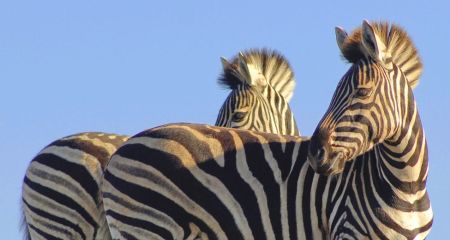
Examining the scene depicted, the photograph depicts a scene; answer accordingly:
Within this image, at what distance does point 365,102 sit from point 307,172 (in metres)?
0.99

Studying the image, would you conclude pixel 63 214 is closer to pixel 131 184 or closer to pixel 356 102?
pixel 131 184

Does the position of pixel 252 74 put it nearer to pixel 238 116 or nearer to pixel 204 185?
pixel 238 116

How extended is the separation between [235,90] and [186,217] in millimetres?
6443

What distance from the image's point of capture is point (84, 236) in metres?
13.7

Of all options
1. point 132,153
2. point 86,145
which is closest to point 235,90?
point 86,145

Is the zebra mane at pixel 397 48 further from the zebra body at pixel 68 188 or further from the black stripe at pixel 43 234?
the black stripe at pixel 43 234

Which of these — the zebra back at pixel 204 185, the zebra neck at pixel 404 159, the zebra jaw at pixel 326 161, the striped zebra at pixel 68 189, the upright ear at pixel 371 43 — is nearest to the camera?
the zebra jaw at pixel 326 161

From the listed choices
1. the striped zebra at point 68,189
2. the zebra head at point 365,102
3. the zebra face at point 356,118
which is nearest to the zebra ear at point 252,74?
the striped zebra at point 68,189

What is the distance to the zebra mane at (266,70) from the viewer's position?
18469 millimetres

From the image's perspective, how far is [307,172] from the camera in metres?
11.9

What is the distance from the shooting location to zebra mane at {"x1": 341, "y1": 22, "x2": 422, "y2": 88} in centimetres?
1195

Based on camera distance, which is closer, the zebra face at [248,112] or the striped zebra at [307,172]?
the striped zebra at [307,172]

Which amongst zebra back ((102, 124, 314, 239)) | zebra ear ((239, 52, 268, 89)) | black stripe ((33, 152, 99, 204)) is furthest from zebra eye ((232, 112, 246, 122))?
zebra back ((102, 124, 314, 239))

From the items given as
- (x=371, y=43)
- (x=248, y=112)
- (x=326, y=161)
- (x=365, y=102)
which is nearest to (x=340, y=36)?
(x=371, y=43)
